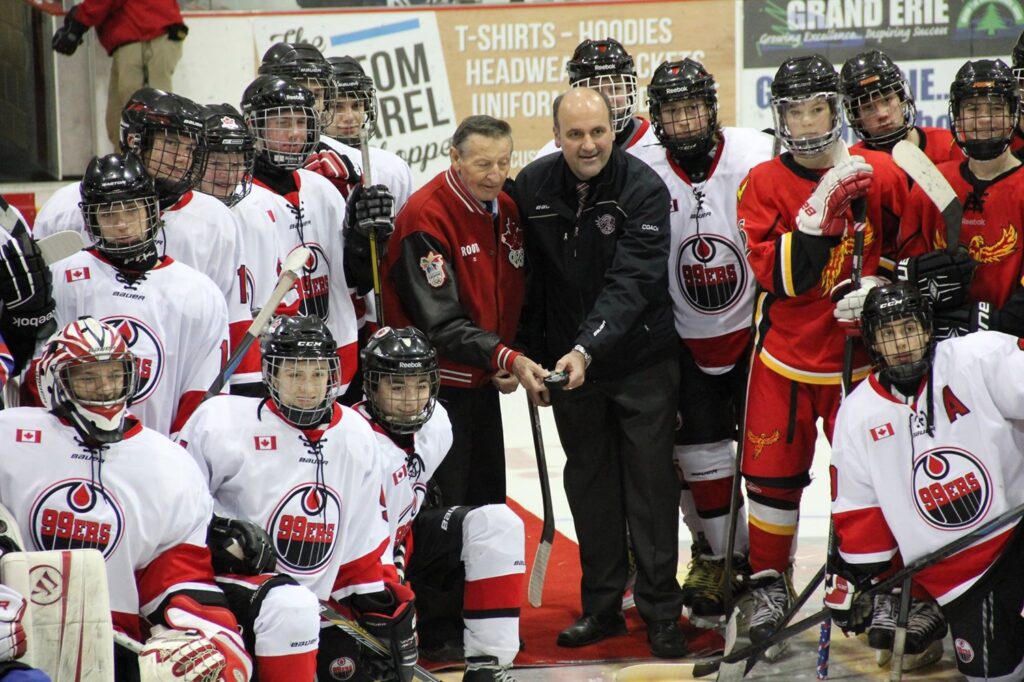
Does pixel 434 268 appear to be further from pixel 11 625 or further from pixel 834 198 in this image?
pixel 11 625

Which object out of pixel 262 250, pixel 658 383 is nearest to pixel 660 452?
pixel 658 383

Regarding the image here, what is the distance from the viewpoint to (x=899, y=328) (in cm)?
361

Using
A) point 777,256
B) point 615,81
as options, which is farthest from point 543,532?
point 615,81

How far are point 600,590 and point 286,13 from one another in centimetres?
540

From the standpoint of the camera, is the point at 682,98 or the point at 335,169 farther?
the point at 335,169

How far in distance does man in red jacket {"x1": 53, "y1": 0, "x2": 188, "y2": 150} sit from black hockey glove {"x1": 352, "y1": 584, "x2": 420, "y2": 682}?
566 centimetres

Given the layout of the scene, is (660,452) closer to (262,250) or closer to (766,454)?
(766,454)

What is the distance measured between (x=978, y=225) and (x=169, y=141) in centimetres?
210

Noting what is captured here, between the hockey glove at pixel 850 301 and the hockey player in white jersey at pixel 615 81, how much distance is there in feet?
2.47

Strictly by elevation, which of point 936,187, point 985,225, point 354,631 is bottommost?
point 354,631

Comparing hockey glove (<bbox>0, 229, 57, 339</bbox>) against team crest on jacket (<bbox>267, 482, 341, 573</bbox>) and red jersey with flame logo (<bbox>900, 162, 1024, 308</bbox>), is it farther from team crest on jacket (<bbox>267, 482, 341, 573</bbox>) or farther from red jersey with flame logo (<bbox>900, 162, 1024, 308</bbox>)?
red jersey with flame logo (<bbox>900, 162, 1024, 308</bbox>)

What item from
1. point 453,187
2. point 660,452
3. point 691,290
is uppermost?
point 453,187

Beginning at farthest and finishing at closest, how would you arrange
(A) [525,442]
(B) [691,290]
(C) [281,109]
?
1. (A) [525,442]
2. (B) [691,290]
3. (C) [281,109]

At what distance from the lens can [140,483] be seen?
3080mm
